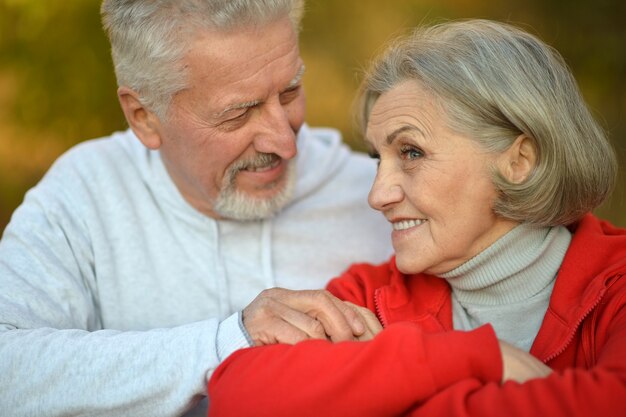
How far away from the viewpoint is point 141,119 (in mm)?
3100

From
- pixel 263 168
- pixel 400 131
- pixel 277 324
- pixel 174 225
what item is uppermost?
pixel 400 131

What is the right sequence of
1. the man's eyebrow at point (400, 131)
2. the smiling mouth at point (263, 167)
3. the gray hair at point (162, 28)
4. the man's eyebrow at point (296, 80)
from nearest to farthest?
1. the man's eyebrow at point (400, 131)
2. the gray hair at point (162, 28)
3. the man's eyebrow at point (296, 80)
4. the smiling mouth at point (263, 167)

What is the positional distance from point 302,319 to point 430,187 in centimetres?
59

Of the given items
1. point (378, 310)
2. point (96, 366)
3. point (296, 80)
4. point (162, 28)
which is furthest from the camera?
point (296, 80)

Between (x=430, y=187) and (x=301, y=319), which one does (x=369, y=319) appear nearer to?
(x=301, y=319)

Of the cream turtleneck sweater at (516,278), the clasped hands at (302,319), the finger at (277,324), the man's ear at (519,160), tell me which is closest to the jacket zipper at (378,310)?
the clasped hands at (302,319)

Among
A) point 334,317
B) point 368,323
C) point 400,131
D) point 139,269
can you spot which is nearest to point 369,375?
point 334,317

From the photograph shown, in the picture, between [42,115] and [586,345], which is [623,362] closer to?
[586,345]

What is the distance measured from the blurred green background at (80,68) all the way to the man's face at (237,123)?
213 cm

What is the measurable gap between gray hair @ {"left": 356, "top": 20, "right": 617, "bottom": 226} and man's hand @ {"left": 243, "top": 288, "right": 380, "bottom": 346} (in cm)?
59

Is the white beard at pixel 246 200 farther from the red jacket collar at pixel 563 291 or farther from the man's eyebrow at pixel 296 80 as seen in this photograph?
the red jacket collar at pixel 563 291

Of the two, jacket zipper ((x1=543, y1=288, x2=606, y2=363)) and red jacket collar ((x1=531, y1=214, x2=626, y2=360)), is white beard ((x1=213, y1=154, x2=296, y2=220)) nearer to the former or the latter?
red jacket collar ((x1=531, y1=214, x2=626, y2=360))

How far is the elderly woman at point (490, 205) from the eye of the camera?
2.26 meters

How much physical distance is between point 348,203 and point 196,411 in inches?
45.4
